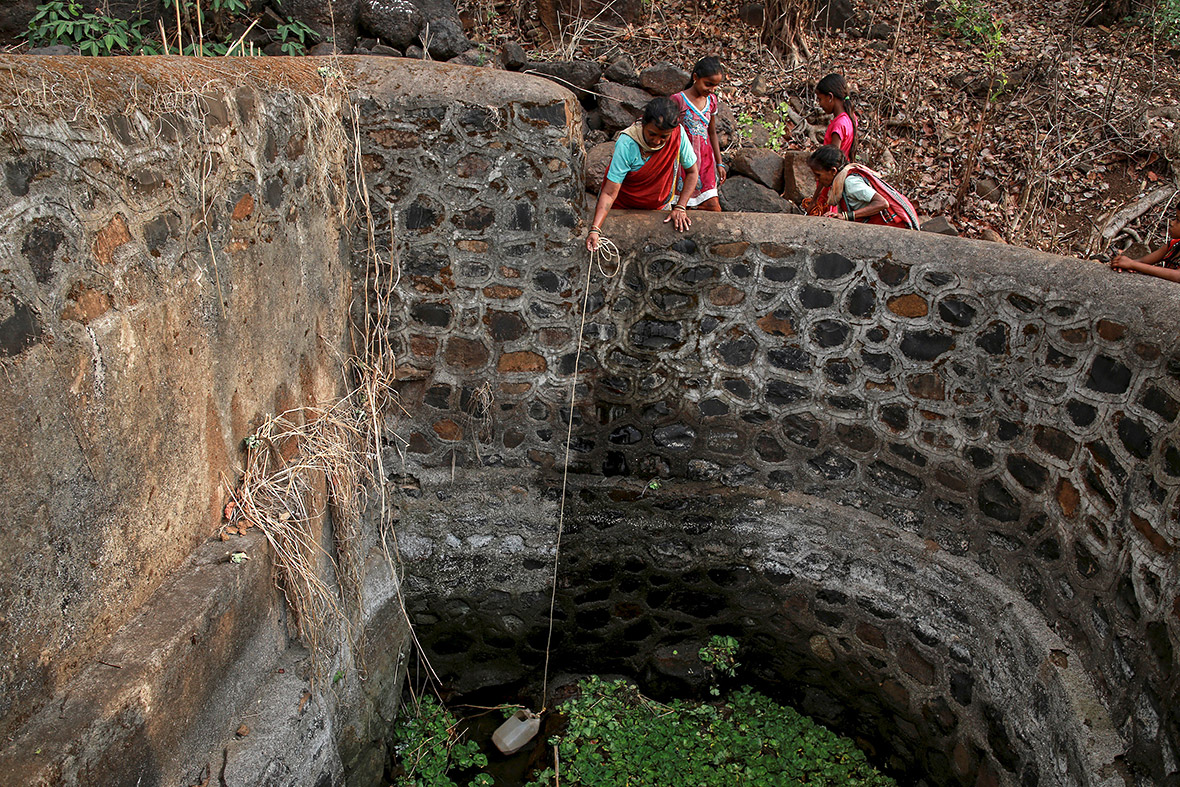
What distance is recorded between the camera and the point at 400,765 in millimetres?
Result: 3646

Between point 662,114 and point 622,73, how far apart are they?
6.68 feet

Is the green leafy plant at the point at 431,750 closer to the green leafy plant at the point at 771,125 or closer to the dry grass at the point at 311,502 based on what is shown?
the dry grass at the point at 311,502

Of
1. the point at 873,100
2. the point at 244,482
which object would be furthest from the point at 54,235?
the point at 873,100

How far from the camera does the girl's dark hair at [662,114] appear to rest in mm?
3393

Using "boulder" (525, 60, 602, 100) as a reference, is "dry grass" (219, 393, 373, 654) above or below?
below

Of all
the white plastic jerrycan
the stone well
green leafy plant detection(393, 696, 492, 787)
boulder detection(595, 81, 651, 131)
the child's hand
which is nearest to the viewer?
the stone well

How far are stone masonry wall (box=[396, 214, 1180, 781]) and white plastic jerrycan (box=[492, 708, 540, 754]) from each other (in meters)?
1.24

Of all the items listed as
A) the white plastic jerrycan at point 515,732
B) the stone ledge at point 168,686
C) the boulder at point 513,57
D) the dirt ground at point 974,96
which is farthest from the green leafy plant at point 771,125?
the stone ledge at point 168,686

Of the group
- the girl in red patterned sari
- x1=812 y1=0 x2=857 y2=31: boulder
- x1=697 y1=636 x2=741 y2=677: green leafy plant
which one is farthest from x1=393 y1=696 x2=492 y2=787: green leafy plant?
x1=812 y1=0 x2=857 y2=31: boulder

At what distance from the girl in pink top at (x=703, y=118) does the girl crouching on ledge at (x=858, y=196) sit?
0.55 meters

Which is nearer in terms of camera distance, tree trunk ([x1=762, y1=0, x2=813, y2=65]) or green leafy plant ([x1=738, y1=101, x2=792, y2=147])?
green leafy plant ([x1=738, y1=101, x2=792, y2=147])

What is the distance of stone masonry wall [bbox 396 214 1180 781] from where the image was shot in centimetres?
274

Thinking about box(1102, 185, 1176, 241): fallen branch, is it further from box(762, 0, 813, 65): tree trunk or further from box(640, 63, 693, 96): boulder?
box(640, 63, 693, 96): boulder

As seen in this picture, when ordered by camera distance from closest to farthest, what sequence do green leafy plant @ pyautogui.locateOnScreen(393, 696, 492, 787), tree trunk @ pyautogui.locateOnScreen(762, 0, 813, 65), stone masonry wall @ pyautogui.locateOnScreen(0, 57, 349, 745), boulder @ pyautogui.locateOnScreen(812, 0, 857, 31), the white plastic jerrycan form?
1. stone masonry wall @ pyautogui.locateOnScreen(0, 57, 349, 745)
2. green leafy plant @ pyautogui.locateOnScreen(393, 696, 492, 787)
3. the white plastic jerrycan
4. tree trunk @ pyautogui.locateOnScreen(762, 0, 813, 65)
5. boulder @ pyautogui.locateOnScreen(812, 0, 857, 31)
